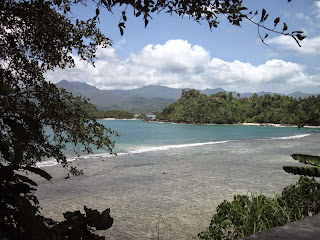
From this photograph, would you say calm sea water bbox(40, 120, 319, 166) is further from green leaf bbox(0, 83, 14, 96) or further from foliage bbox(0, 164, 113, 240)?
green leaf bbox(0, 83, 14, 96)

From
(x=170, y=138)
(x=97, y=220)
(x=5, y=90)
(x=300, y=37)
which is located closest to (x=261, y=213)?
(x=300, y=37)

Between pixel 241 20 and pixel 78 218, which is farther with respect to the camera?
pixel 241 20

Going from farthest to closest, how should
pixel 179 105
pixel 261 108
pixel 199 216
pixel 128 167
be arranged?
pixel 179 105 → pixel 261 108 → pixel 128 167 → pixel 199 216

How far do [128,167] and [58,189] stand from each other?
21.7ft

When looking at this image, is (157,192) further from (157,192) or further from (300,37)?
(300,37)

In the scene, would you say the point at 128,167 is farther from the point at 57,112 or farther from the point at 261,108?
the point at 261,108

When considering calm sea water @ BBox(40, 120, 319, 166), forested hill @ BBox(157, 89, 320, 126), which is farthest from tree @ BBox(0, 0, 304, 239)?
forested hill @ BBox(157, 89, 320, 126)

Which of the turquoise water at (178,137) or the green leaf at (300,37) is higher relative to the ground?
the green leaf at (300,37)

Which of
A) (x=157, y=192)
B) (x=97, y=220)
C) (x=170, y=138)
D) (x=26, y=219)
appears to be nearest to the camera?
(x=26, y=219)

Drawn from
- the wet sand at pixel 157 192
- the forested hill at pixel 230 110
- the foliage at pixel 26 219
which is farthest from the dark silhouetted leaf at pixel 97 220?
the forested hill at pixel 230 110

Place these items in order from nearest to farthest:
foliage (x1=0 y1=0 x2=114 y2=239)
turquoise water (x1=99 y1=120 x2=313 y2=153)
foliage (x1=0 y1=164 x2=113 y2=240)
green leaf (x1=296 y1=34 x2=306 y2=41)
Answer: foliage (x1=0 y1=164 x2=113 y2=240) < green leaf (x1=296 y1=34 x2=306 y2=41) < foliage (x1=0 y1=0 x2=114 y2=239) < turquoise water (x1=99 y1=120 x2=313 y2=153)

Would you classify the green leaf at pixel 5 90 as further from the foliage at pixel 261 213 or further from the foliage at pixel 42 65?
the foliage at pixel 261 213

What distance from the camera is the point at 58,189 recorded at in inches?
481

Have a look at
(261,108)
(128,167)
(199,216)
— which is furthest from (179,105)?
(199,216)
